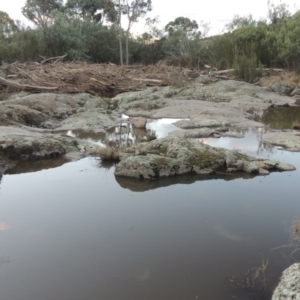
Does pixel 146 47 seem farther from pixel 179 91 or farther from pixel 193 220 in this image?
pixel 193 220

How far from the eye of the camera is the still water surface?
315 cm

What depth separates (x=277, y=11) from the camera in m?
23.8

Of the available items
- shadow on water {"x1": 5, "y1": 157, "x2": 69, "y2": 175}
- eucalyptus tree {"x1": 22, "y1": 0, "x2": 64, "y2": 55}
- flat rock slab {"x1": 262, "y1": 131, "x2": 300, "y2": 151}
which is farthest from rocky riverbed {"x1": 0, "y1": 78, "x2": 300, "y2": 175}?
eucalyptus tree {"x1": 22, "y1": 0, "x2": 64, "y2": 55}

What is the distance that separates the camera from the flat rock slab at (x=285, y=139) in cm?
749

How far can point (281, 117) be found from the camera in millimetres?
11477

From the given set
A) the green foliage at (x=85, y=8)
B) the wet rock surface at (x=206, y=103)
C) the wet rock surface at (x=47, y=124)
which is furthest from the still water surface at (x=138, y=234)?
the green foliage at (x=85, y=8)

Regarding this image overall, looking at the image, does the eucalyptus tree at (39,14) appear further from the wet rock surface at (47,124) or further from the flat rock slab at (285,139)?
the flat rock slab at (285,139)

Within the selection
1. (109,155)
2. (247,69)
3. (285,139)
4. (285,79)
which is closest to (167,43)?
(247,69)

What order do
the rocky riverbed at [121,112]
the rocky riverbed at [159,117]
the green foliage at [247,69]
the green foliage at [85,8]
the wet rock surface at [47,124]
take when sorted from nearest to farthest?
the rocky riverbed at [159,117], the wet rock surface at [47,124], the rocky riverbed at [121,112], the green foliage at [247,69], the green foliage at [85,8]

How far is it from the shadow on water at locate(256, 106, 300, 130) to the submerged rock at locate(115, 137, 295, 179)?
402 centimetres

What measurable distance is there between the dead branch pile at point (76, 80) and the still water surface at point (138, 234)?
1036 cm

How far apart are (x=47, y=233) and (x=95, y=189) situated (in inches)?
55.6

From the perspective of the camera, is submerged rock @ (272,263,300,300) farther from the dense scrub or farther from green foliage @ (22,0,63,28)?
green foliage @ (22,0,63,28)

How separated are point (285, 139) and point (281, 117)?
3.76 metres
